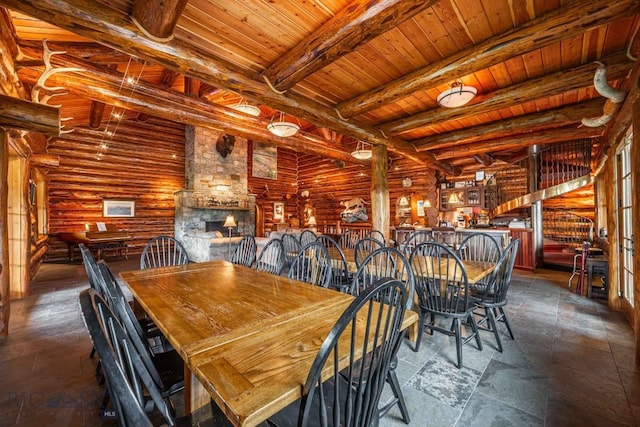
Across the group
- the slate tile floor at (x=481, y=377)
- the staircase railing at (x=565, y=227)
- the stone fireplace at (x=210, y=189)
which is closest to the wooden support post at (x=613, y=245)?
the slate tile floor at (x=481, y=377)

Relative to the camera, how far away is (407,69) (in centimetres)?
319

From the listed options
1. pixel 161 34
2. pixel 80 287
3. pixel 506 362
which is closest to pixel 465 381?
pixel 506 362

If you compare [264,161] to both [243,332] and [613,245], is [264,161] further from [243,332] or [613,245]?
[243,332]

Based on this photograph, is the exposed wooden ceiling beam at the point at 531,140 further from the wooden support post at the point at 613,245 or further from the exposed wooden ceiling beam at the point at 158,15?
the exposed wooden ceiling beam at the point at 158,15

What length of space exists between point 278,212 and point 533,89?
9639 millimetres

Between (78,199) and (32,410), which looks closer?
(32,410)

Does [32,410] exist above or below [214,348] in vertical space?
below

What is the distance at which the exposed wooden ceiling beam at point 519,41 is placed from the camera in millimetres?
2053

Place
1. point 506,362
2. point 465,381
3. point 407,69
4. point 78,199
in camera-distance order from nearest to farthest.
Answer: point 465,381 → point 506,362 → point 407,69 → point 78,199

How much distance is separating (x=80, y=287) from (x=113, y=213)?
14.7ft

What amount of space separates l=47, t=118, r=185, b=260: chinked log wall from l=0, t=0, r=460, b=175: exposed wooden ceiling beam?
6.86 m

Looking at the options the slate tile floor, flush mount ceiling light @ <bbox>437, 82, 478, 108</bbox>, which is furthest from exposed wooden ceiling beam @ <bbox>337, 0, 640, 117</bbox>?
the slate tile floor

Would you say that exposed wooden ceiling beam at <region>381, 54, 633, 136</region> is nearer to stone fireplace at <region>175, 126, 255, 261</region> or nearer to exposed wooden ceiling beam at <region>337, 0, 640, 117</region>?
exposed wooden ceiling beam at <region>337, 0, 640, 117</region>

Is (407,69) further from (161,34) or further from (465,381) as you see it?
(465,381)
